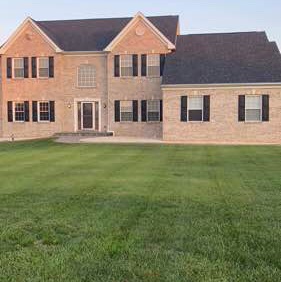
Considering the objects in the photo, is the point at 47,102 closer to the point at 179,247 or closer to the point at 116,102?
the point at 116,102

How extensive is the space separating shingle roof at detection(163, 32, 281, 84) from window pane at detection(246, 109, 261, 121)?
196 centimetres

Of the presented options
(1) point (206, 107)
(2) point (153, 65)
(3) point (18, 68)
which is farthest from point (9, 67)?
(1) point (206, 107)

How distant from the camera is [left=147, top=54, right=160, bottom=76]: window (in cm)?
2952

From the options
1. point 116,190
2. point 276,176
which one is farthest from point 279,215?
point 276,176

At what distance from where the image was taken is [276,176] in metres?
11.0

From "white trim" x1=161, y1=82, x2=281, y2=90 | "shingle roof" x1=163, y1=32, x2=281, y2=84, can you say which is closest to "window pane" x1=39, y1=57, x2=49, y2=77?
"shingle roof" x1=163, y1=32, x2=281, y2=84

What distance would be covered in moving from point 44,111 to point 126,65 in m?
7.70

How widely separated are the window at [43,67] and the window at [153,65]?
820 cm

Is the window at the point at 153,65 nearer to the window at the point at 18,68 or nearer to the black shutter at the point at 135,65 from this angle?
the black shutter at the point at 135,65

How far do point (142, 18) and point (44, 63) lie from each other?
859 cm

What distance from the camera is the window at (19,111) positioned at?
1254 inches

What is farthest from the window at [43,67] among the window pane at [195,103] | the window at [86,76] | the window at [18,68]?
the window pane at [195,103]

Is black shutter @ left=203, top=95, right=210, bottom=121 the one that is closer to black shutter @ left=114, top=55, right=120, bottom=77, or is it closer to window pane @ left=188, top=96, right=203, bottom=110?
window pane @ left=188, top=96, right=203, bottom=110

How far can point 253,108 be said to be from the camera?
84.3ft
